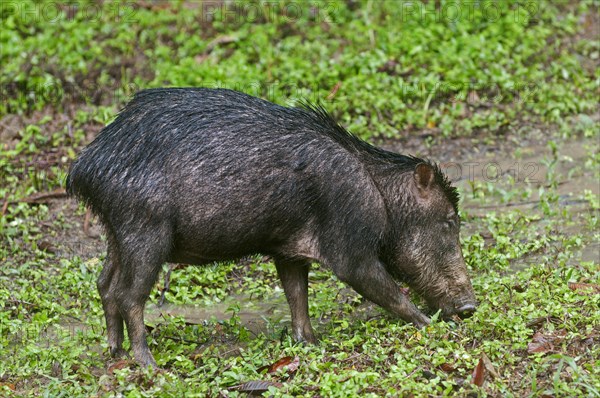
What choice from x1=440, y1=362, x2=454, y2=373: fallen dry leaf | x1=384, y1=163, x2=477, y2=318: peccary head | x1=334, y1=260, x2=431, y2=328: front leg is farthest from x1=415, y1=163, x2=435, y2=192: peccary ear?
x1=440, y1=362, x2=454, y2=373: fallen dry leaf

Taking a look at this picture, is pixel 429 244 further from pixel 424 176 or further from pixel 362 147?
pixel 362 147

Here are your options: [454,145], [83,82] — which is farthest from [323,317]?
[83,82]

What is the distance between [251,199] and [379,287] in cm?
98

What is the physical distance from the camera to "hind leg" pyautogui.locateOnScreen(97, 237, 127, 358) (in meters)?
6.72

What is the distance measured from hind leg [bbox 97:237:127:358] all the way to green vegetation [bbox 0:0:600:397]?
141 mm

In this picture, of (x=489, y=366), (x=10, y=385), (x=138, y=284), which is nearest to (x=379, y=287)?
(x=489, y=366)

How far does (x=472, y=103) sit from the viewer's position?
11.1m

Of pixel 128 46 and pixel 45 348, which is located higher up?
pixel 128 46

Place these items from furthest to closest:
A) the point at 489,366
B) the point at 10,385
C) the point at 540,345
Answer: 1. the point at 10,385
2. the point at 540,345
3. the point at 489,366

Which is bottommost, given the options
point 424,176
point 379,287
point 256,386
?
point 256,386

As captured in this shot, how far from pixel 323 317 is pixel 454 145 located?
3573 millimetres

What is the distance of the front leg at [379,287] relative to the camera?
6586 mm

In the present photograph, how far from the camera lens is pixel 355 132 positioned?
10492 mm

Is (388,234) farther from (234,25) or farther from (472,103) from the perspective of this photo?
(234,25)
